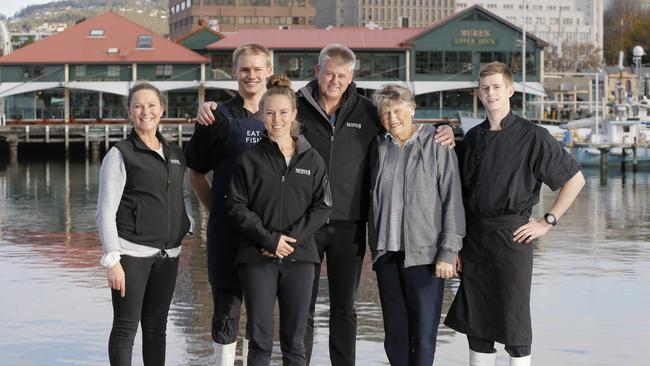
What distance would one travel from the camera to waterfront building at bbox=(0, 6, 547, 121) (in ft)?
225

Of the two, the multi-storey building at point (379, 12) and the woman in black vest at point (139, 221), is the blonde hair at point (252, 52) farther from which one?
the multi-storey building at point (379, 12)

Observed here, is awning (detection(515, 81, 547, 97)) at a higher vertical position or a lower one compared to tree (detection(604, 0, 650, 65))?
lower

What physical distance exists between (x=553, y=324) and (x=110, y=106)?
2385 inches

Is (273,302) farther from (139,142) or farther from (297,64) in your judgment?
(297,64)

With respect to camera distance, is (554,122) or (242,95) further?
(554,122)

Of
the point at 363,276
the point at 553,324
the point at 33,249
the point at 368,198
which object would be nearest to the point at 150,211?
the point at 368,198

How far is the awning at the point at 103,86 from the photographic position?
67750 millimetres

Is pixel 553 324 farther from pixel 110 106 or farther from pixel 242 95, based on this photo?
pixel 110 106

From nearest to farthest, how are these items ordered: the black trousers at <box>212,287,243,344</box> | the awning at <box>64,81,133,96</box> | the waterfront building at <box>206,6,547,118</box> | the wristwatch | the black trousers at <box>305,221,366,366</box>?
the wristwatch, the black trousers at <box>305,221,366,366</box>, the black trousers at <box>212,287,243,344</box>, the awning at <box>64,81,133,96</box>, the waterfront building at <box>206,6,547,118</box>

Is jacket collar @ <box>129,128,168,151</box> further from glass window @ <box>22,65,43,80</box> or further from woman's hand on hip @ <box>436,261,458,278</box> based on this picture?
glass window @ <box>22,65,43,80</box>

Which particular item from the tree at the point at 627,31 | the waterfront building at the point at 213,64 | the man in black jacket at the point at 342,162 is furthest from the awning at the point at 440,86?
the tree at the point at 627,31

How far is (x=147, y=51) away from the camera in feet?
229

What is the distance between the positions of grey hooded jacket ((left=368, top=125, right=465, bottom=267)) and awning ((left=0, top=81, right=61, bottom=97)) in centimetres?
6292

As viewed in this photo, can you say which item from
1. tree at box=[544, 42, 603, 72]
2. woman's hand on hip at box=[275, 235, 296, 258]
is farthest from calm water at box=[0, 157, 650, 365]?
tree at box=[544, 42, 603, 72]
